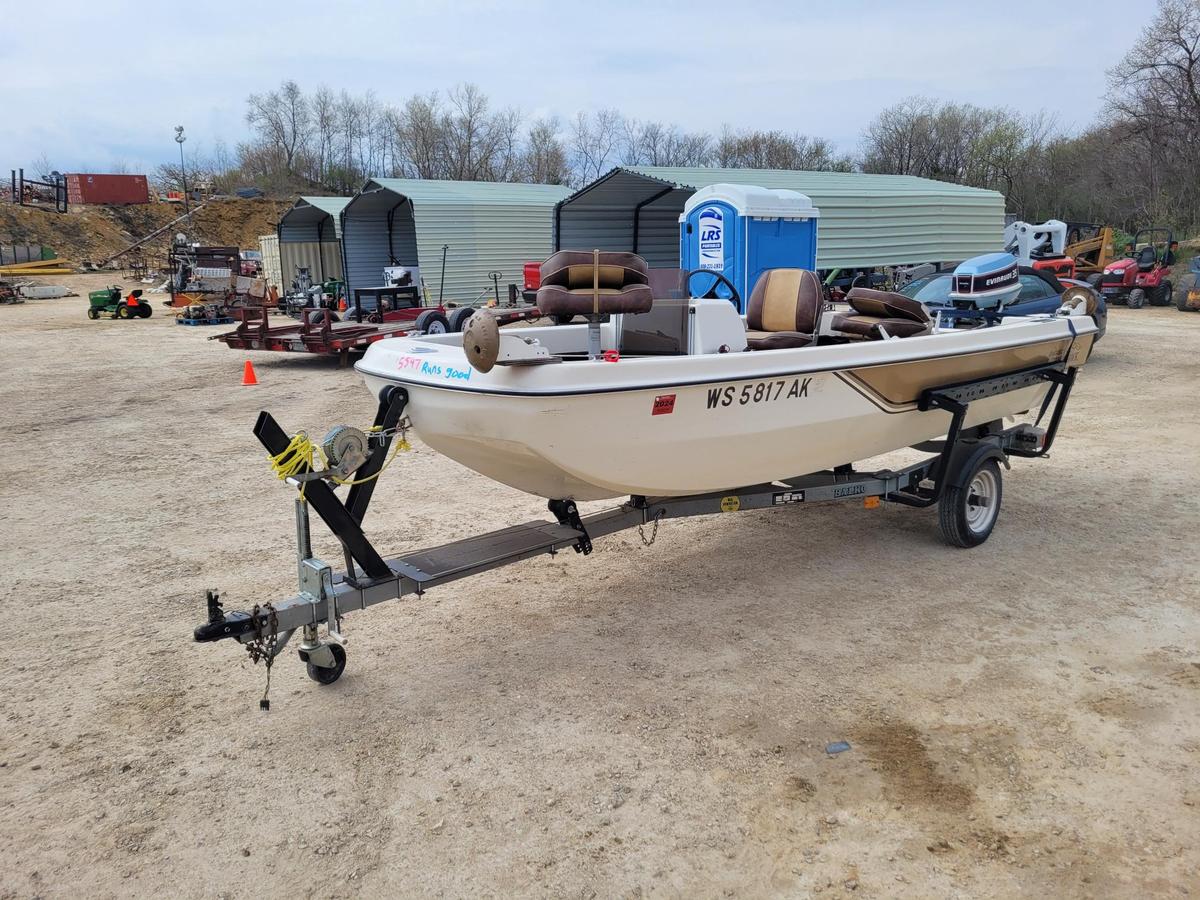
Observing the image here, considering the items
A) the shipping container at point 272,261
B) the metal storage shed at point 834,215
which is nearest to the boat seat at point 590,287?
the metal storage shed at point 834,215

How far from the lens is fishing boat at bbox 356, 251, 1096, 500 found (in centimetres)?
342

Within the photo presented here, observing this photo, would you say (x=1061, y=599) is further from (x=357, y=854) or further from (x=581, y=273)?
(x=357, y=854)

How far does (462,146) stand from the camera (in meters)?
48.3

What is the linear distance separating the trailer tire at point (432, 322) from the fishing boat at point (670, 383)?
8.73 meters

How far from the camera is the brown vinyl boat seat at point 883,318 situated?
4.98m

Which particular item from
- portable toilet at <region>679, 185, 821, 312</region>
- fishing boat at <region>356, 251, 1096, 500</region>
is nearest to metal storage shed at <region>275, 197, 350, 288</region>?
portable toilet at <region>679, 185, 821, 312</region>

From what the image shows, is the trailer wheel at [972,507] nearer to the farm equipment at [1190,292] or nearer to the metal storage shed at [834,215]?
the metal storage shed at [834,215]

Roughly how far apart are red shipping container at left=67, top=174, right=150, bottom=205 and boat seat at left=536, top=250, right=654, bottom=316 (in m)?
44.2

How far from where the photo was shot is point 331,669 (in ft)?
11.6

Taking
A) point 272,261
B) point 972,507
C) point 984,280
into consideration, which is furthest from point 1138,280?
point 272,261

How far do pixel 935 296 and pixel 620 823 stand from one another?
861cm

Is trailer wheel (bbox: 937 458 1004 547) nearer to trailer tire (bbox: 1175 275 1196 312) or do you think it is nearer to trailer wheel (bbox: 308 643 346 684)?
trailer wheel (bbox: 308 643 346 684)

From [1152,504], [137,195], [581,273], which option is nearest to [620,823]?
[581,273]

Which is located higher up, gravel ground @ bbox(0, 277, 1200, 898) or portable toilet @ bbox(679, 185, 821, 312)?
portable toilet @ bbox(679, 185, 821, 312)
